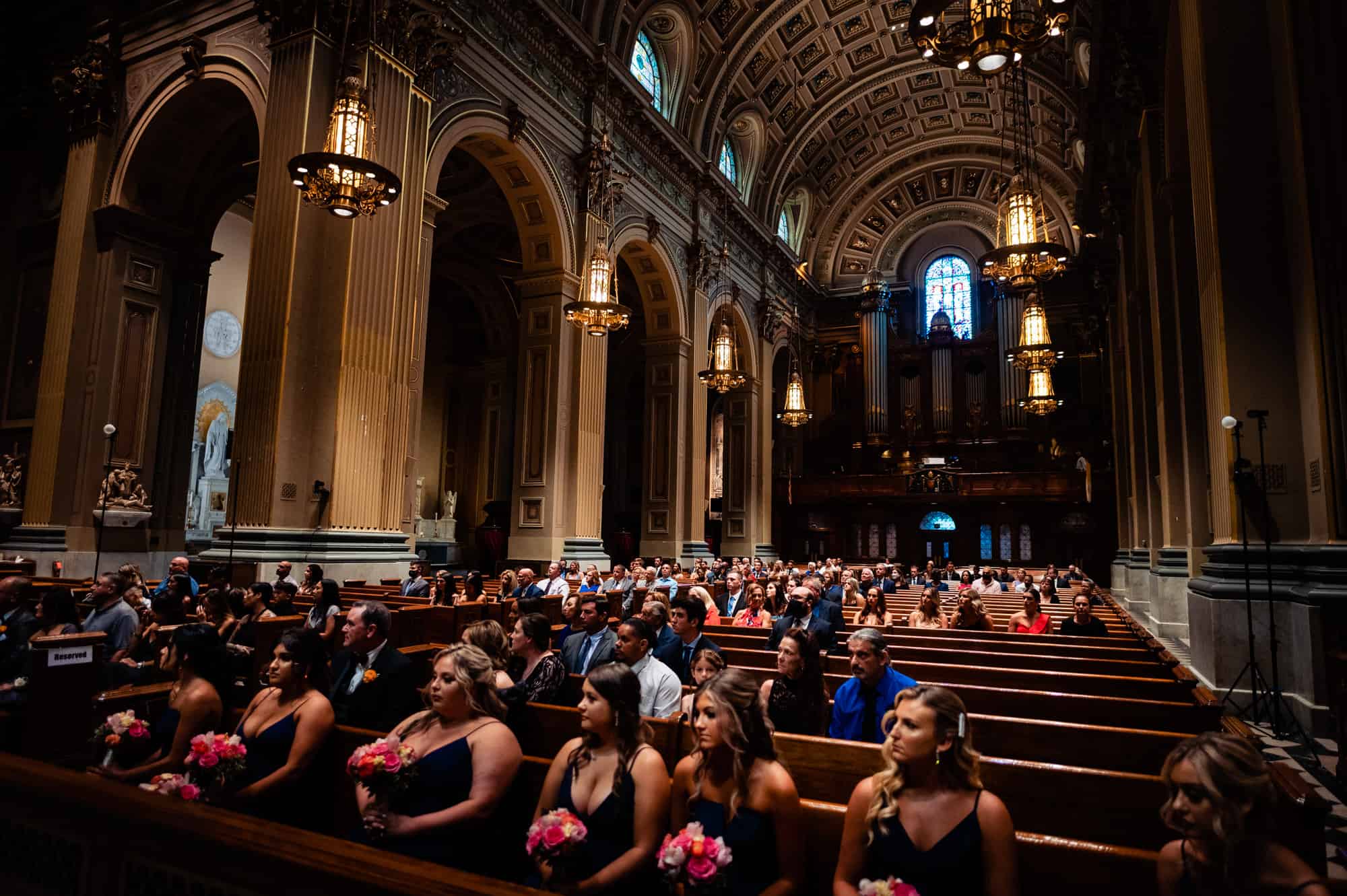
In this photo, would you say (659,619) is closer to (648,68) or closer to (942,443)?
(648,68)

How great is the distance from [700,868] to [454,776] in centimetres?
107

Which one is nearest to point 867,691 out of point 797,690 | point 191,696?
point 797,690

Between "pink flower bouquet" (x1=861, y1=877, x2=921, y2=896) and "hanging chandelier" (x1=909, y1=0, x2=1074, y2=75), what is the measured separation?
18.5 ft

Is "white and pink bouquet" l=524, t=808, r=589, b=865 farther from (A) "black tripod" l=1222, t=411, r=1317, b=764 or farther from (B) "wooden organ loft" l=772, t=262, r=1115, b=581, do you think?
(B) "wooden organ loft" l=772, t=262, r=1115, b=581

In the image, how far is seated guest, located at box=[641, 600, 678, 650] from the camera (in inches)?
196

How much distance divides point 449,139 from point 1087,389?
22.2m

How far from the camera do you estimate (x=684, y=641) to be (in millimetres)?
4961

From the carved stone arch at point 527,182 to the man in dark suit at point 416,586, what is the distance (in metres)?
6.31

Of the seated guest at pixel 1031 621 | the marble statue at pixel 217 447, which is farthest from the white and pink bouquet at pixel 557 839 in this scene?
the marble statue at pixel 217 447

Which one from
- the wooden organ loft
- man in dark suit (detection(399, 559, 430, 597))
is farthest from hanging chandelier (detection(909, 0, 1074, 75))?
the wooden organ loft

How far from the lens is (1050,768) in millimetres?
2711

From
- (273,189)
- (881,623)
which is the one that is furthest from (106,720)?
(273,189)

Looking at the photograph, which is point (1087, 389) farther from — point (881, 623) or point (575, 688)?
point (575, 688)

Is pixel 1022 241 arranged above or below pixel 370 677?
above
